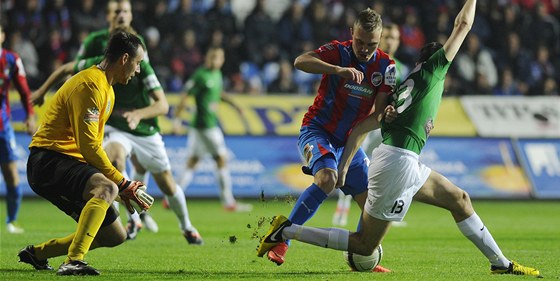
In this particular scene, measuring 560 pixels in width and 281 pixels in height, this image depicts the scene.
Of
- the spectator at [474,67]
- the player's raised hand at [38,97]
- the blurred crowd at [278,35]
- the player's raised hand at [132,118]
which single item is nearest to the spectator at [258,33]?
the blurred crowd at [278,35]

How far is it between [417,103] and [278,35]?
1499 cm

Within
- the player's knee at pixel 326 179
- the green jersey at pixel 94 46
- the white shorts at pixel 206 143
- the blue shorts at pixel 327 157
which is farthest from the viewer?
the white shorts at pixel 206 143

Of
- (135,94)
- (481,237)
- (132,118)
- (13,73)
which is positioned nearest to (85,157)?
(132,118)

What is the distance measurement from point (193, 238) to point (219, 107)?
8263mm

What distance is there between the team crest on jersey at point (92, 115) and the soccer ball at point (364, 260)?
2375mm

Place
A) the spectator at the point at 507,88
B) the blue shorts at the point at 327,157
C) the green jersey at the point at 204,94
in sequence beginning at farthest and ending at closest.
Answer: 1. the spectator at the point at 507,88
2. the green jersey at the point at 204,94
3. the blue shorts at the point at 327,157

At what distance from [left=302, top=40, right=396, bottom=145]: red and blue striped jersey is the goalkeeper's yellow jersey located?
185 cm

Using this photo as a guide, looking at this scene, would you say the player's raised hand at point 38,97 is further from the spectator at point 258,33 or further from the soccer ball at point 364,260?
the spectator at point 258,33

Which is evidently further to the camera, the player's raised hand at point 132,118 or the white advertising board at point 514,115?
the white advertising board at point 514,115

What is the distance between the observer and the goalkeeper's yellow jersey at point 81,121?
24.5ft

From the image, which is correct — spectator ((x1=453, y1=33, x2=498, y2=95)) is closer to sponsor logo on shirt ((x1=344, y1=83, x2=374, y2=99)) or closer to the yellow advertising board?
the yellow advertising board

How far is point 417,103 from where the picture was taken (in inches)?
309

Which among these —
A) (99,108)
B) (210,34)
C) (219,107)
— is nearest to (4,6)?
(210,34)

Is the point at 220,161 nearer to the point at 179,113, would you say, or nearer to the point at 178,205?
the point at 179,113
